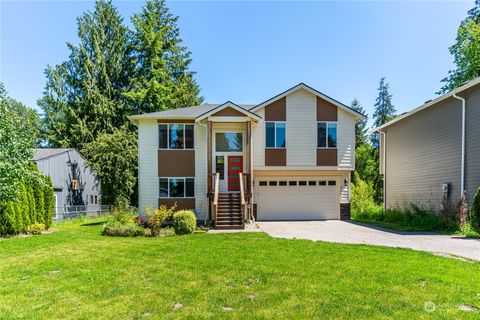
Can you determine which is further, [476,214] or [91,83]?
[91,83]

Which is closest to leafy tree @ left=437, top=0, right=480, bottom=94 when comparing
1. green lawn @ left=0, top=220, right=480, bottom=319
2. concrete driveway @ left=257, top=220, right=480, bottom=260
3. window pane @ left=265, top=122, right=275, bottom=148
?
window pane @ left=265, top=122, right=275, bottom=148

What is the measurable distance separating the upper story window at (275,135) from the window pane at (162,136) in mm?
5713

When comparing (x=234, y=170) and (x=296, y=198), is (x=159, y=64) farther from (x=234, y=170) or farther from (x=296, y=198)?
(x=296, y=198)

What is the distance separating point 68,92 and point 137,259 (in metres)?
30.3

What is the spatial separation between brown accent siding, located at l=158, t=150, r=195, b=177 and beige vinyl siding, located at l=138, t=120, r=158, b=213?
13.2 inches

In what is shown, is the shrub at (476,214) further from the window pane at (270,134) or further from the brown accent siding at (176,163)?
the brown accent siding at (176,163)

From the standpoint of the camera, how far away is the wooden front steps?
13070 mm

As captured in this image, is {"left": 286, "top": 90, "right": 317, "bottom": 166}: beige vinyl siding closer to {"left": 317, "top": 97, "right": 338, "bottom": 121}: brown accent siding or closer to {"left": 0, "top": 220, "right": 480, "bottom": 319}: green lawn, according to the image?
{"left": 317, "top": 97, "right": 338, "bottom": 121}: brown accent siding

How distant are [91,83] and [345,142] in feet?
87.3

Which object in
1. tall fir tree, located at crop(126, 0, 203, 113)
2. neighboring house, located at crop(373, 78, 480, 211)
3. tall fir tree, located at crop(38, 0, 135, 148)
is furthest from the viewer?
tall fir tree, located at crop(126, 0, 203, 113)

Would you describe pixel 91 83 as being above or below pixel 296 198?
above

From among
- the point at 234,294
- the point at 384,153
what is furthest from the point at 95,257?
the point at 384,153

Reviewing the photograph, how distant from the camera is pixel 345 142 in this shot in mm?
16656

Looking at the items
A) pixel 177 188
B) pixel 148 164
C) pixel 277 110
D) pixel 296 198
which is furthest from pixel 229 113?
pixel 296 198
